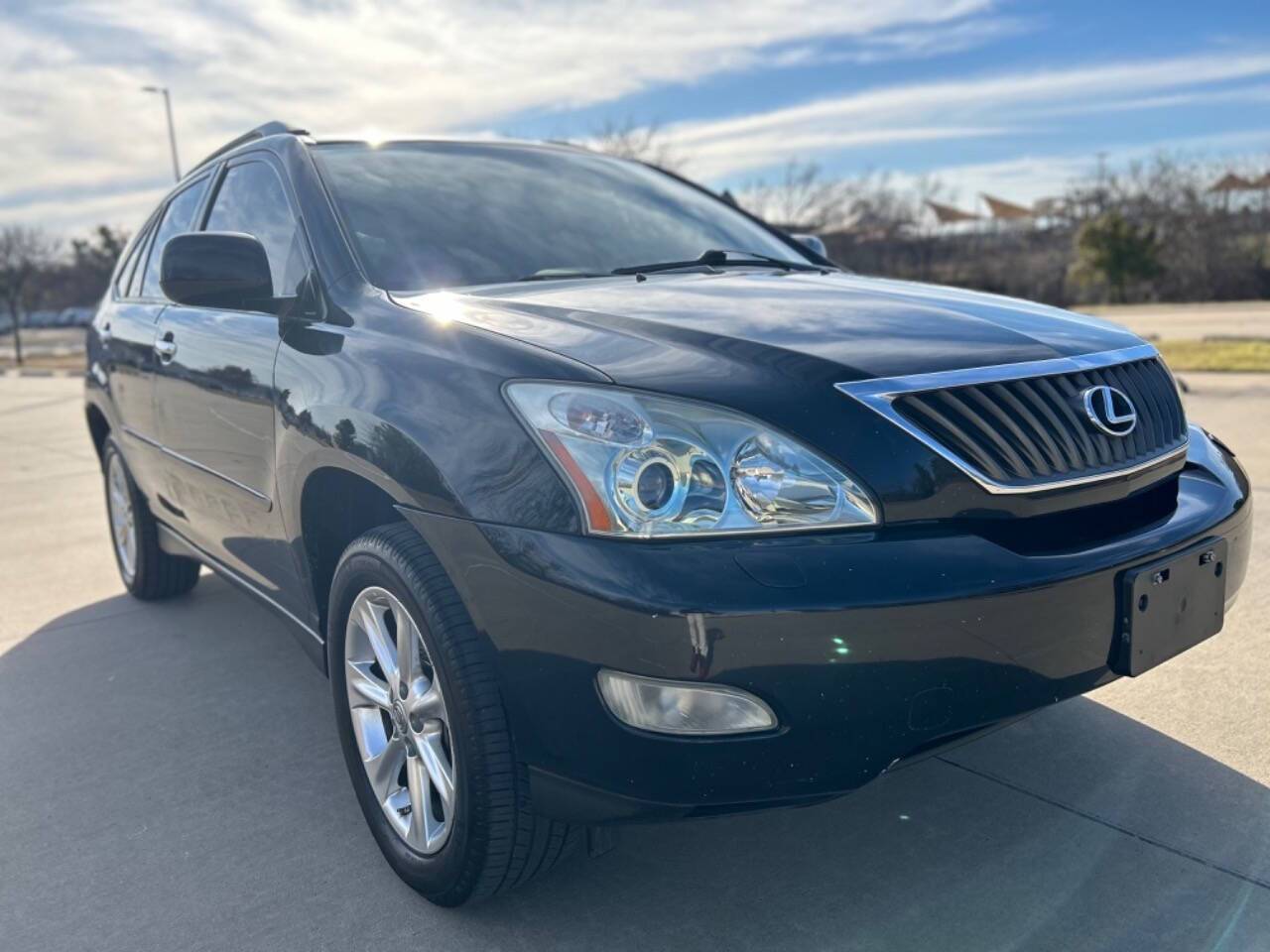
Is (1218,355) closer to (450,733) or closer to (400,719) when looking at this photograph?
(400,719)

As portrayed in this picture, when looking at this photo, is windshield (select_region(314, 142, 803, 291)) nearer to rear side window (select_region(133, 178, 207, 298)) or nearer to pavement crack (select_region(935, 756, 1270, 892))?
rear side window (select_region(133, 178, 207, 298))

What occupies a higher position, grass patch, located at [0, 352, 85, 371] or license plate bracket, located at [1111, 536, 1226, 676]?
license plate bracket, located at [1111, 536, 1226, 676]

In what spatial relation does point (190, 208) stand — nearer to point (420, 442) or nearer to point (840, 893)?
point (420, 442)

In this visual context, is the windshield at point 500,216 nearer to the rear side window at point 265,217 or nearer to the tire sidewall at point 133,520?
the rear side window at point 265,217

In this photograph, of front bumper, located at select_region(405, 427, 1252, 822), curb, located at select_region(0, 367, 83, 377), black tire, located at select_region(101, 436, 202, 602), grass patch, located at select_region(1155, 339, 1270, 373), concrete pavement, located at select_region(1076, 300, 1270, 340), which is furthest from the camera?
curb, located at select_region(0, 367, 83, 377)

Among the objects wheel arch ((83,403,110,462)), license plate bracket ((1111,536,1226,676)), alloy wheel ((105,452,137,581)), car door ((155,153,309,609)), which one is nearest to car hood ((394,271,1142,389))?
license plate bracket ((1111,536,1226,676))

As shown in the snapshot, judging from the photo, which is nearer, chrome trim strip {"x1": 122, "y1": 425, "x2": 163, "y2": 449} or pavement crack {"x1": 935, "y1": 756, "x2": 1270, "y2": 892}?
pavement crack {"x1": 935, "y1": 756, "x2": 1270, "y2": 892}

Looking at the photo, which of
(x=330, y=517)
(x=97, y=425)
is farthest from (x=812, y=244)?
(x=97, y=425)

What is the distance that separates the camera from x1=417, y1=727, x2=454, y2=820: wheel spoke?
2207 millimetres

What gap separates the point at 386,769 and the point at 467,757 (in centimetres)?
51

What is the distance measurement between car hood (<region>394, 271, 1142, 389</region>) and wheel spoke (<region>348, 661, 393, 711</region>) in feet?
2.66

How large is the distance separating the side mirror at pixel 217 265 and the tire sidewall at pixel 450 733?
893mm

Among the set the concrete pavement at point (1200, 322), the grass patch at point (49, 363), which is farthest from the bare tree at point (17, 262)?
the concrete pavement at point (1200, 322)

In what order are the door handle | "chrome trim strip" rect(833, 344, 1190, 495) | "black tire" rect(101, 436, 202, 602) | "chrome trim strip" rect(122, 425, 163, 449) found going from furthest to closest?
"black tire" rect(101, 436, 202, 602)
"chrome trim strip" rect(122, 425, 163, 449)
the door handle
"chrome trim strip" rect(833, 344, 1190, 495)
